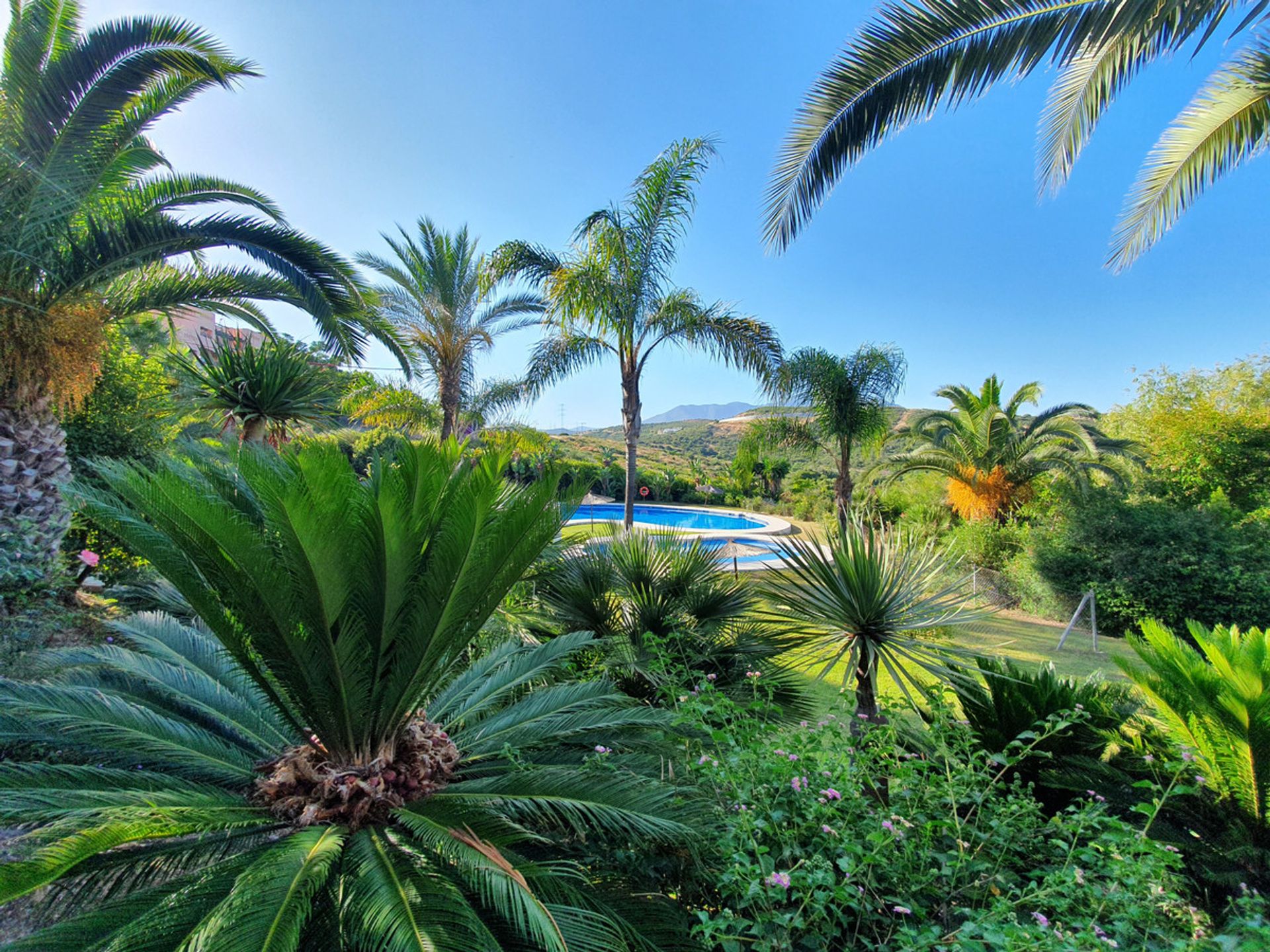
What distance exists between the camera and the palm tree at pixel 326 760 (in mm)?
1654

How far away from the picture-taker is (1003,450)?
46.1 ft

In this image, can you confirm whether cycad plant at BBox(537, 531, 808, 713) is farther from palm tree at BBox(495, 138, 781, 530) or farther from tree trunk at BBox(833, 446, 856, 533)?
tree trunk at BBox(833, 446, 856, 533)

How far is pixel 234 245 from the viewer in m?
6.14

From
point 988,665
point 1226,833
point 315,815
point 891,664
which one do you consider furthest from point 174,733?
point 1226,833

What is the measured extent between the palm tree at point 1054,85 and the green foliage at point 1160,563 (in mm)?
7318

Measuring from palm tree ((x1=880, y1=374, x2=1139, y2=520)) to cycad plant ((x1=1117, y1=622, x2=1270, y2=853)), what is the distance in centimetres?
1235

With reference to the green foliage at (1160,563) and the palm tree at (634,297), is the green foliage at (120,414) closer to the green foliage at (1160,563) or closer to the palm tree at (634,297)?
the palm tree at (634,297)

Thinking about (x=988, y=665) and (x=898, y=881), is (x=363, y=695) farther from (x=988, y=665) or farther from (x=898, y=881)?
(x=988, y=665)

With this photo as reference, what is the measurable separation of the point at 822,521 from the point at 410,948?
69.5 ft

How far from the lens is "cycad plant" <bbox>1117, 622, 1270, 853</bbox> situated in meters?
2.65

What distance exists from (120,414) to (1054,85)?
1257 cm

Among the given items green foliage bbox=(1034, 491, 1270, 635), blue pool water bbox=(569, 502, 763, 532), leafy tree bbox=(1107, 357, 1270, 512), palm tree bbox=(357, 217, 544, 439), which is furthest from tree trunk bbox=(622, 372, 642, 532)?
blue pool water bbox=(569, 502, 763, 532)

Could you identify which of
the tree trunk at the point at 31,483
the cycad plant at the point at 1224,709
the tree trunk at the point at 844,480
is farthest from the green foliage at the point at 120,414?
the tree trunk at the point at 844,480

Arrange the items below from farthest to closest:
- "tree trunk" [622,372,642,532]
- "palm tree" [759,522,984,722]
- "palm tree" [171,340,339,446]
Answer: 1. "tree trunk" [622,372,642,532]
2. "palm tree" [171,340,339,446]
3. "palm tree" [759,522,984,722]
